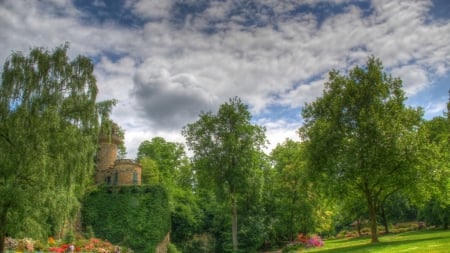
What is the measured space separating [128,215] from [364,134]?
22.9 metres

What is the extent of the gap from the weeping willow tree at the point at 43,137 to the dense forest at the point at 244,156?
48 millimetres

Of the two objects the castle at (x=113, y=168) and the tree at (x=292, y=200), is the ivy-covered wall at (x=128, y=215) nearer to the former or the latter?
the castle at (x=113, y=168)

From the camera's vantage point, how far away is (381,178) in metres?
24.9

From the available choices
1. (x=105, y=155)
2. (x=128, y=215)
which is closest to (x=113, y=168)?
(x=105, y=155)

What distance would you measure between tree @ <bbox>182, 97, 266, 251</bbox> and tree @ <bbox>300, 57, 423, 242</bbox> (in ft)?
23.1

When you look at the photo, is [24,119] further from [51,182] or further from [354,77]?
[354,77]

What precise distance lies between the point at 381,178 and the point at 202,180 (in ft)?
50.6

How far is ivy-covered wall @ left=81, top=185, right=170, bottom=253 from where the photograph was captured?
3569 centimetres

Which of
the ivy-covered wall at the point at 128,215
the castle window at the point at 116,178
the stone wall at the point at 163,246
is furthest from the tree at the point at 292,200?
the castle window at the point at 116,178

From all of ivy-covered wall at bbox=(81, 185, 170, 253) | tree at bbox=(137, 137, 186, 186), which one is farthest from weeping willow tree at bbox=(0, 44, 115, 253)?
tree at bbox=(137, 137, 186, 186)

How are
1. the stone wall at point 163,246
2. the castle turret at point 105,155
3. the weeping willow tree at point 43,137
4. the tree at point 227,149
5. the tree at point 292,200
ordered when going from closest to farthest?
the weeping willow tree at point 43,137 < the tree at point 227,149 < the stone wall at point 163,246 < the tree at point 292,200 < the castle turret at point 105,155

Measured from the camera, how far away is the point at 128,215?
36.4 metres

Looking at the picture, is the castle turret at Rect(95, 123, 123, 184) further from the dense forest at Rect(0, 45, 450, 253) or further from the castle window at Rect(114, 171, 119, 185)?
the dense forest at Rect(0, 45, 450, 253)

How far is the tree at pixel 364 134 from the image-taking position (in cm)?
2361
